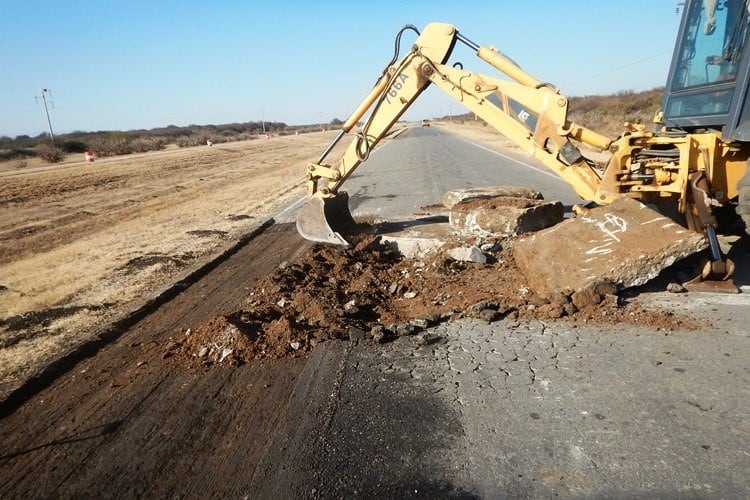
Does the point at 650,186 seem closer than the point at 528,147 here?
Yes

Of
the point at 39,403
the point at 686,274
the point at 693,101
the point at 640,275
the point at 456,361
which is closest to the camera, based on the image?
the point at 39,403

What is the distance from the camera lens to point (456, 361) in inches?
161

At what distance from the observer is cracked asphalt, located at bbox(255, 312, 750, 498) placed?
267cm

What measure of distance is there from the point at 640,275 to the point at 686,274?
1171mm

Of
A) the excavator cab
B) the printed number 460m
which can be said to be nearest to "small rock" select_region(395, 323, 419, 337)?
the printed number 460m

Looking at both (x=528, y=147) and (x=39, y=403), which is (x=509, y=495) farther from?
(x=528, y=147)

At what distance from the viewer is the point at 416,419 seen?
329cm

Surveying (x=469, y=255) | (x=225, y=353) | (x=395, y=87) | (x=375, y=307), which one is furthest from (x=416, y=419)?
(x=395, y=87)

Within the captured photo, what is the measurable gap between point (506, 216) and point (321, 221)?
110 inches

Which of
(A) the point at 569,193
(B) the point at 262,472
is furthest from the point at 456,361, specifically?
(A) the point at 569,193

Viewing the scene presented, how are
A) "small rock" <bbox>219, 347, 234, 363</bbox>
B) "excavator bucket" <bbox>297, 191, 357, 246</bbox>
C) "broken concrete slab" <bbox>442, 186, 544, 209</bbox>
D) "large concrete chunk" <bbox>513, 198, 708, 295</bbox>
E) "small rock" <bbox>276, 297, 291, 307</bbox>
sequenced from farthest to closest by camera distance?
"broken concrete slab" <bbox>442, 186, 544, 209</bbox> → "excavator bucket" <bbox>297, 191, 357, 246</bbox> → "small rock" <bbox>276, 297, 291, 307</bbox> → "large concrete chunk" <bbox>513, 198, 708, 295</bbox> → "small rock" <bbox>219, 347, 234, 363</bbox>

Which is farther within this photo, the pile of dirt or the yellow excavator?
the yellow excavator

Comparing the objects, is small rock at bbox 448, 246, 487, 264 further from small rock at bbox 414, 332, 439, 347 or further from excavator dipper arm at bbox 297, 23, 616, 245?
small rock at bbox 414, 332, 439, 347

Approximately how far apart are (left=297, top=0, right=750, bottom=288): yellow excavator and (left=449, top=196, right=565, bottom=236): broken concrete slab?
3.28 ft
